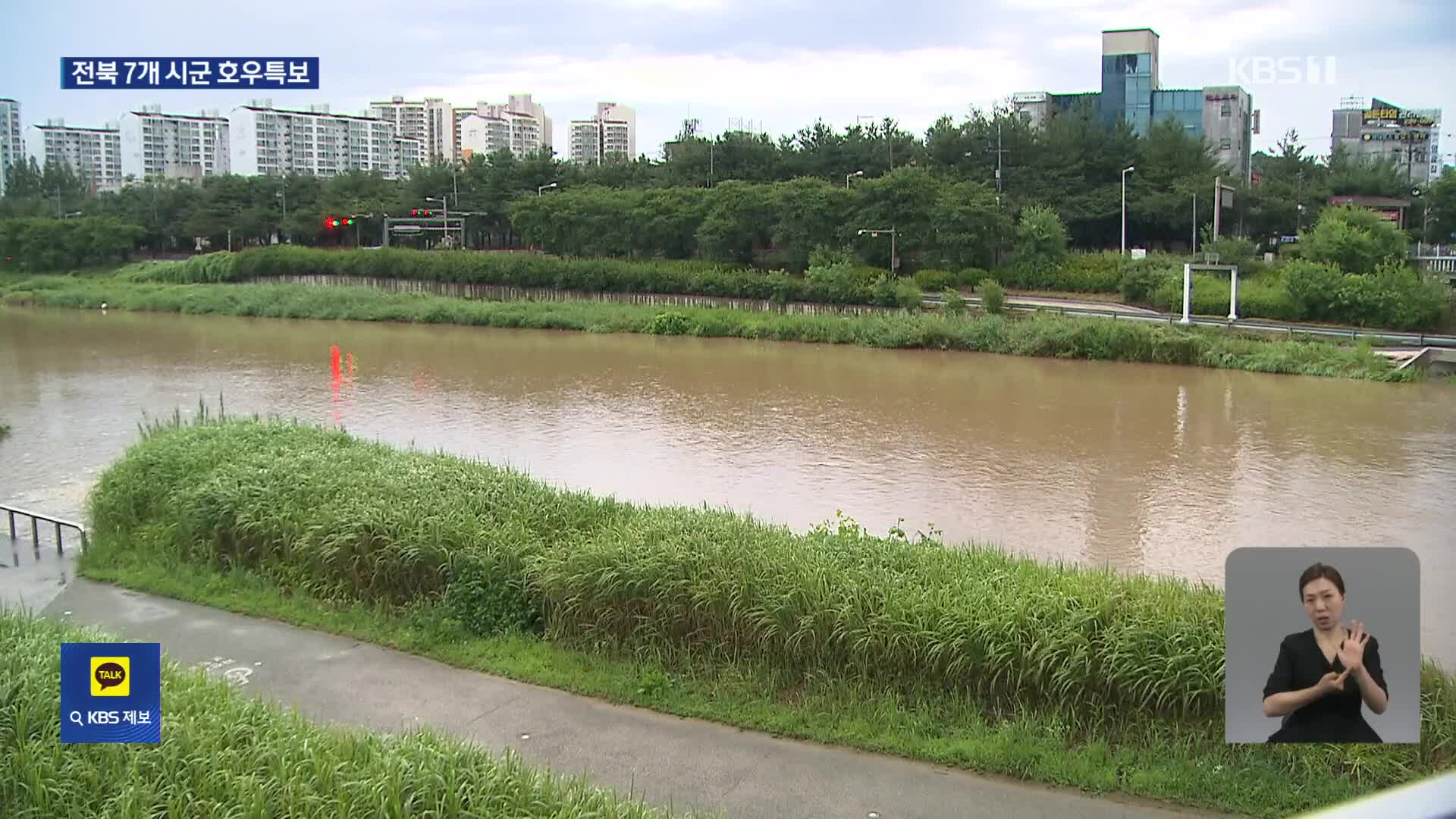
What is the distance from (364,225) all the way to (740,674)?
28077 mm

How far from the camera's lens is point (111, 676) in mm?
2508

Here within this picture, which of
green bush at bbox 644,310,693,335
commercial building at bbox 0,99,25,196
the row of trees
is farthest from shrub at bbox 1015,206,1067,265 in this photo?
commercial building at bbox 0,99,25,196

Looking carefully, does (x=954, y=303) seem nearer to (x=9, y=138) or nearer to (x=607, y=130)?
(x=9, y=138)

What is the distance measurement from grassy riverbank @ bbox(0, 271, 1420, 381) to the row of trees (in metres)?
2.09

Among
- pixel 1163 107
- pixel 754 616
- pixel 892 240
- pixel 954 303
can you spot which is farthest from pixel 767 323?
pixel 754 616

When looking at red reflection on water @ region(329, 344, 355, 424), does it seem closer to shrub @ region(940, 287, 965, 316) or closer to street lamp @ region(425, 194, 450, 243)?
shrub @ region(940, 287, 965, 316)

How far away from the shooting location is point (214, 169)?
10156 millimetres

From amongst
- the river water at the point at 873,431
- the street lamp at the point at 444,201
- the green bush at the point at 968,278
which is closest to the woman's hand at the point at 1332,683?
the river water at the point at 873,431

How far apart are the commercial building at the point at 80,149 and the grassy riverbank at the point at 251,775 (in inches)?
148

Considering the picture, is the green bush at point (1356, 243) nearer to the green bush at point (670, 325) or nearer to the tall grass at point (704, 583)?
the green bush at point (670, 325)

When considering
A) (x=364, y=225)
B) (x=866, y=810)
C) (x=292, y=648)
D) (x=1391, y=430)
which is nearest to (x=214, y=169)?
(x=292, y=648)

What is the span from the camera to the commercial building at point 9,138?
467 cm

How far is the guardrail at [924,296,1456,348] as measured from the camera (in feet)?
56.5

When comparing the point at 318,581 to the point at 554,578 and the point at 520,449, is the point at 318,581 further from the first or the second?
the point at 520,449
